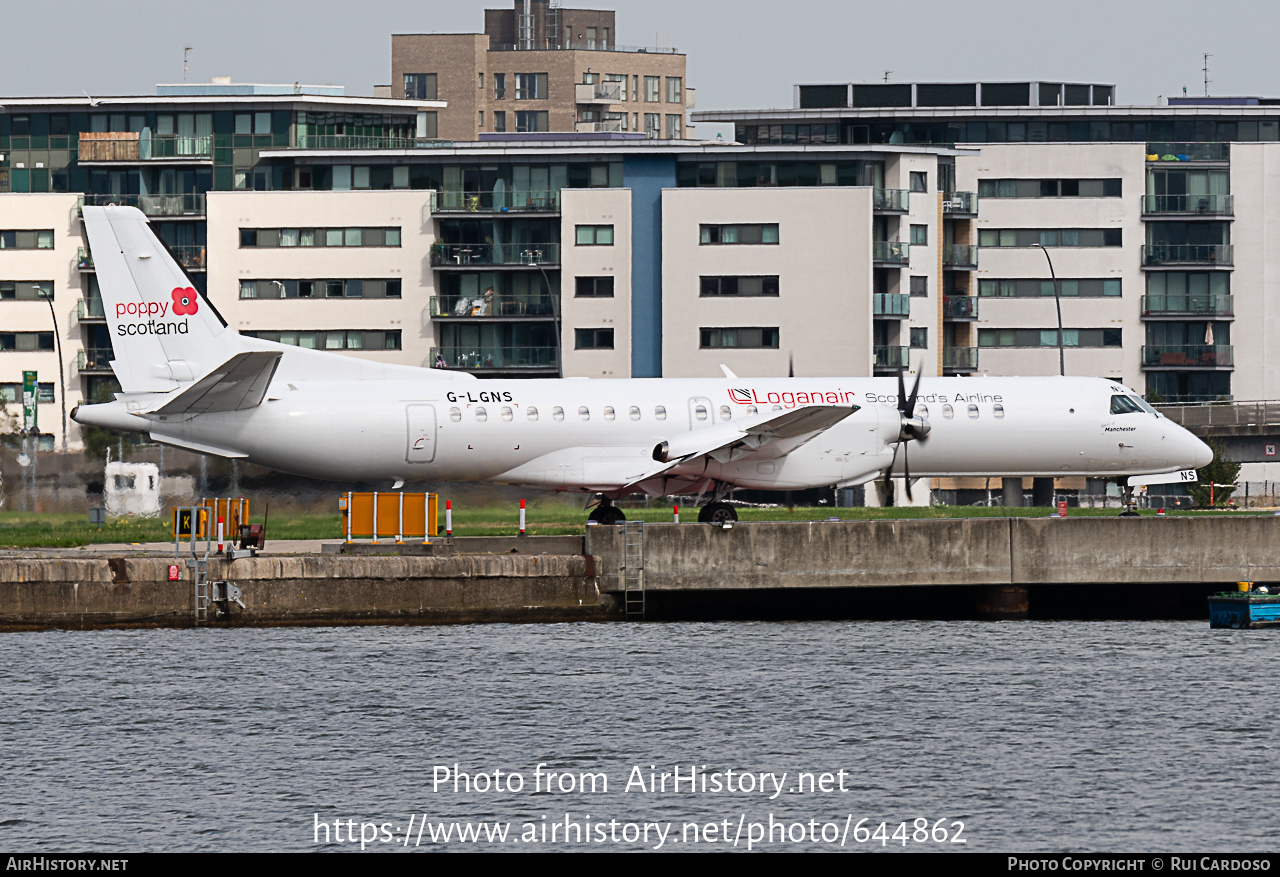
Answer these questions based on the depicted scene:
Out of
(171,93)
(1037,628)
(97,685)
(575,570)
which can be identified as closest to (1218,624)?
(1037,628)

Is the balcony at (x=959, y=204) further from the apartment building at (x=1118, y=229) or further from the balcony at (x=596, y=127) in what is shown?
the balcony at (x=596, y=127)

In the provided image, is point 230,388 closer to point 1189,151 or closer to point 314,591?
point 314,591

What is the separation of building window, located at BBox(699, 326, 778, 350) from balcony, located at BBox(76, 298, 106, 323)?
139ft

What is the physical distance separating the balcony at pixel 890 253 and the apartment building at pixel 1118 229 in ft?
54.8

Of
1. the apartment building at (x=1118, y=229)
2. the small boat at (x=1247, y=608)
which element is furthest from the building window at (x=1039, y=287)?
the small boat at (x=1247, y=608)

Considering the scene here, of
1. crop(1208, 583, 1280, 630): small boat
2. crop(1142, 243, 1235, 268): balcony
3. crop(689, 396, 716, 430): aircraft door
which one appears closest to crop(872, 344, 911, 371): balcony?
crop(1142, 243, 1235, 268): balcony

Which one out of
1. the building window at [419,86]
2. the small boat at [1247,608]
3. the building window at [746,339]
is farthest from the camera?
the building window at [419,86]

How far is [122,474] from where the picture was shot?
180ft

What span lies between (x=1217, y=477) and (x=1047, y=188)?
3676 centimetres

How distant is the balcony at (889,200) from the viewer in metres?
111

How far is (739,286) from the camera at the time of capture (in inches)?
4262

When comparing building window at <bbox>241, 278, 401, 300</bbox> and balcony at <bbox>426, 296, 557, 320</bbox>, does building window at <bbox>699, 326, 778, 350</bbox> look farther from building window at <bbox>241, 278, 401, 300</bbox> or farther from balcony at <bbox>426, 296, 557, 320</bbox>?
building window at <bbox>241, 278, 401, 300</bbox>

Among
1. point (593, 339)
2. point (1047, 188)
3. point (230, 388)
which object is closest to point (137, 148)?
point (593, 339)

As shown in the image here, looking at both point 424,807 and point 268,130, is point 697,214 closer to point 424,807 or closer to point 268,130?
point 268,130
